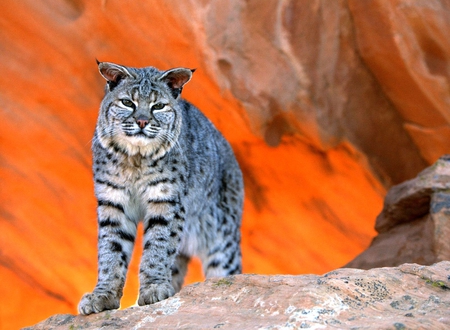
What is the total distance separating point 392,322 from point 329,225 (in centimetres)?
468

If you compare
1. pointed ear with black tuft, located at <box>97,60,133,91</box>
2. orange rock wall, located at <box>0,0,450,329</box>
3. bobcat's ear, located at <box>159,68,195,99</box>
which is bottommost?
bobcat's ear, located at <box>159,68,195,99</box>

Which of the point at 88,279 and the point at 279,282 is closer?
the point at 279,282

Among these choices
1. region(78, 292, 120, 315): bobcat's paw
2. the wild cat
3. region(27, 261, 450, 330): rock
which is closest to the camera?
region(27, 261, 450, 330): rock

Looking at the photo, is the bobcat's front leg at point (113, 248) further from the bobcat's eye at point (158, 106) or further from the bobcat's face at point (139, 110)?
the bobcat's eye at point (158, 106)

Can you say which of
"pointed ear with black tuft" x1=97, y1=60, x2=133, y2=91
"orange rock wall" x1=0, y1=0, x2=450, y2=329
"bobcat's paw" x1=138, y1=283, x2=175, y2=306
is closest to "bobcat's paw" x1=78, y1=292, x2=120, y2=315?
"bobcat's paw" x1=138, y1=283, x2=175, y2=306

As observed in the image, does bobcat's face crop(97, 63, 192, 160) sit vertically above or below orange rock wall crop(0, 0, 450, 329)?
below

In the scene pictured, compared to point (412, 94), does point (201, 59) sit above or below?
above

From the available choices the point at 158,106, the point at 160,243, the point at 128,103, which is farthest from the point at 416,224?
the point at 128,103

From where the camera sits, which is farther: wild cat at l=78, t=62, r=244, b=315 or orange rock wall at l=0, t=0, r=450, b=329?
orange rock wall at l=0, t=0, r=450, b=329

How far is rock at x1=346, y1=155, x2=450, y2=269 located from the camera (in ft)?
17.4

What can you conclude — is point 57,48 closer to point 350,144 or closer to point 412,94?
point 350,144

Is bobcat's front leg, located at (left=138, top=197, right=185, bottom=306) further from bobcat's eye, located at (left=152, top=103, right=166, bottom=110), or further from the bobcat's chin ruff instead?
bobcat's eye, located at (left=152, top=103, right=166, bottom=110)

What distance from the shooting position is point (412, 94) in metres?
6.91

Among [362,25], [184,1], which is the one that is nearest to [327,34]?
[362,25]
